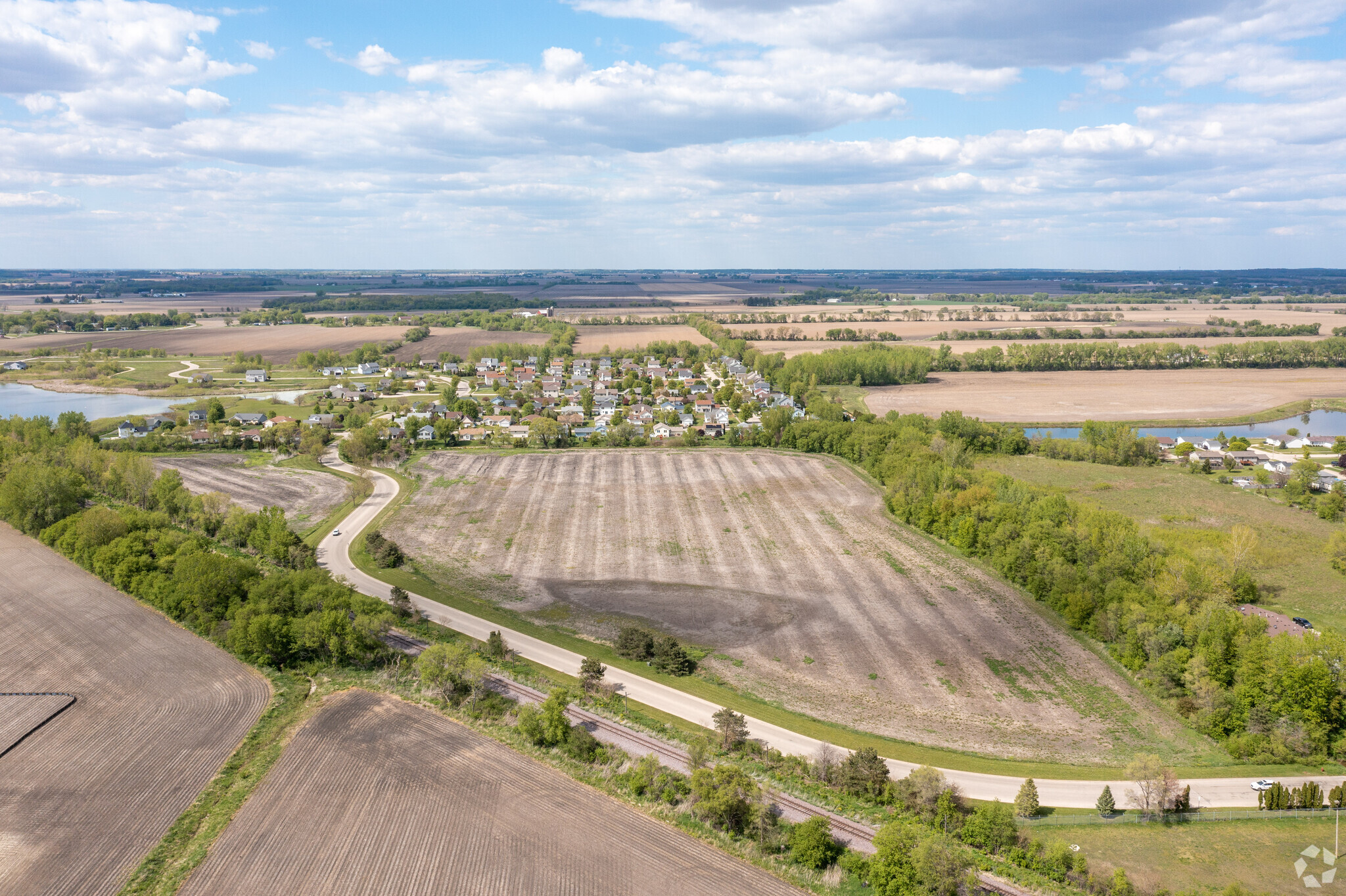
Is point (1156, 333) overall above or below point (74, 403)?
above

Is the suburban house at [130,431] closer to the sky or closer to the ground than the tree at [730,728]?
closer to the sky

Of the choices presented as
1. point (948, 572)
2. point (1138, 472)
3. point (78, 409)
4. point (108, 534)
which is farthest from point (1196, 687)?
point (78, 409)

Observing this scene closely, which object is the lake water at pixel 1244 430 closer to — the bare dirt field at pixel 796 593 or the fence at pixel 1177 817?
the bare dirt field at pixel 796 593

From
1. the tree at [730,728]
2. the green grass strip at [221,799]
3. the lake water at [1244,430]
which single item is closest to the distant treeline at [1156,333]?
the lake water at [1244,430]

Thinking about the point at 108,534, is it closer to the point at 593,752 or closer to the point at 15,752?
the point at 15,752

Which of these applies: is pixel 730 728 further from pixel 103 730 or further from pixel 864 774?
pixel 103 730

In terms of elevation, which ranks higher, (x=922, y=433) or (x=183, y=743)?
(x=922, y=433)

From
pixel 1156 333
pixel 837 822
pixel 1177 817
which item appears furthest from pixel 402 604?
pixel 1156 333
